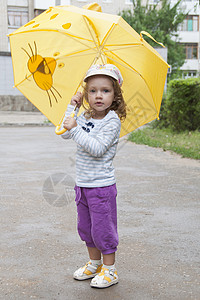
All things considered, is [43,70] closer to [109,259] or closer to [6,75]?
[109,259]

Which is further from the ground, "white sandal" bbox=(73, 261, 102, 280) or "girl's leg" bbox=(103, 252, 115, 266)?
"girl's leg" bbox=(103, 252, 115, 266)

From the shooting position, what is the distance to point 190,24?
4581 centimetres

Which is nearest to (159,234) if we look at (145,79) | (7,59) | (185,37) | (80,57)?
(145,79)

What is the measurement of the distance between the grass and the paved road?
5.96 feet

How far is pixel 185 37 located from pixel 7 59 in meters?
24.3

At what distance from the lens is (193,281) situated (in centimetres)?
313

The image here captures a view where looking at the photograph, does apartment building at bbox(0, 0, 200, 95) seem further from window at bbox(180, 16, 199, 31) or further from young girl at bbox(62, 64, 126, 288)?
young girl at bbox(62, 64, 126, 288)

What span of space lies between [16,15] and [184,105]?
29.9 m

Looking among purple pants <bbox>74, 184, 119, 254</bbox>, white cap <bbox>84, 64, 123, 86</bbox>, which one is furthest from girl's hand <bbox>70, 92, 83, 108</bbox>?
purple pants <bbox>74, 184, 119, 254</bbox>

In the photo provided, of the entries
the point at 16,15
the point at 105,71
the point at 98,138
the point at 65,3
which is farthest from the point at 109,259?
the point at 16,15

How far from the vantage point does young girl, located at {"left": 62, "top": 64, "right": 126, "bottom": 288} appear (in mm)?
2889

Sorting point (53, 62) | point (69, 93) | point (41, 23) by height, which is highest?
point (41, 23)

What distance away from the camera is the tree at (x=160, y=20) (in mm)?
37938

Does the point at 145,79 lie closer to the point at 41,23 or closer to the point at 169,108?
the point at 41,23
